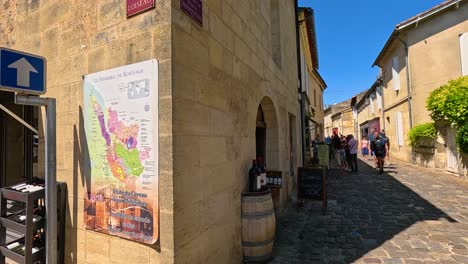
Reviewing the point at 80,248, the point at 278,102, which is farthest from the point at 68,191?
the point at 278,102

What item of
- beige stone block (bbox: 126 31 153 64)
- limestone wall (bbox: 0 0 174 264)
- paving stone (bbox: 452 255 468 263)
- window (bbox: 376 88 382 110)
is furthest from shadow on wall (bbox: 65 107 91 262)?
window (bbox: 376 88 382 110)

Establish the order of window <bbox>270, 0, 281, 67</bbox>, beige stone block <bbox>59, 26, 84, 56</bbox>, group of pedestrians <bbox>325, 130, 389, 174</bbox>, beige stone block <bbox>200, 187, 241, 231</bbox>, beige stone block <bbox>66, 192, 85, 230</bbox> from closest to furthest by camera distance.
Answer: beige stone block <bbox>200, 187, 241, 231</bbox> < beige stone block <bbox>66, 192, 85, 230</bbox> < beige stone block <bbox>59, 26, 84, 56</bbox> < window <bbox>270, 0, 281, 67</bbox> < group of pedestrians <bbox>325, 130, 389, 174</bbox>

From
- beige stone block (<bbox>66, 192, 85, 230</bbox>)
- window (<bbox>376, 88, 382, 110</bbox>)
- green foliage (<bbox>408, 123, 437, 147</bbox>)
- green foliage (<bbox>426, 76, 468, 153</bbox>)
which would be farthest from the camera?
window (<bbox>376, 88, 382, 110</bbox>)

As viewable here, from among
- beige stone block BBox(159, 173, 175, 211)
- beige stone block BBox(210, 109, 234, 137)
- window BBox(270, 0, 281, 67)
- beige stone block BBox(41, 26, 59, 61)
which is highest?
window BBox(270, 0, 281, 67)

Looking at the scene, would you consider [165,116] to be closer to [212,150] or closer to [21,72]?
[212,150]

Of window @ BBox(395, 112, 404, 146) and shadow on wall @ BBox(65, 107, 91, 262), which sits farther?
Answer: window @ BBox(395, 112, 404, 146)

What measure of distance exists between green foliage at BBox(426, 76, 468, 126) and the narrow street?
2454mm

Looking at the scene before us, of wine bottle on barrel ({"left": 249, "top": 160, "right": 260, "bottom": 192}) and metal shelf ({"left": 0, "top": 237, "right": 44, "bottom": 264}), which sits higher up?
wine bottle on barrel ({"left": 249, "top": 160, "right": 260, "bottom": 192})

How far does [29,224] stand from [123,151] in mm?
1211

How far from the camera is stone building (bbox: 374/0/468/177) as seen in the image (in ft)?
36.5

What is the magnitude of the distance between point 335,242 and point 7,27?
215 inches

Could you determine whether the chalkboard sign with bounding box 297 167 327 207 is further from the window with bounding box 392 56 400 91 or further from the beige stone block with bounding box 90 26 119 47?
the window with bounding box 392 56 400 91

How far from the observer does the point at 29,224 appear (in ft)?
8.20

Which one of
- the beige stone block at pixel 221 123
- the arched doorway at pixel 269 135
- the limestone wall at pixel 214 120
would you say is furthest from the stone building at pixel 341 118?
the beige stone block at pixel 221 123
